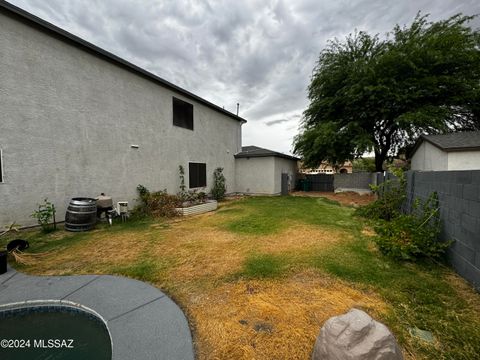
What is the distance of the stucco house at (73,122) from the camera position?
5.05 m

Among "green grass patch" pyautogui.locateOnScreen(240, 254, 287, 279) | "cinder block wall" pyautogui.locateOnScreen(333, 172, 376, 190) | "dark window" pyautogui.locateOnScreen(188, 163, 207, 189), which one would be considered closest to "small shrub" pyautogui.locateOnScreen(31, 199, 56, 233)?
"green grass patch" pyautogui.locateOnScreen(240, 254, 287, 279)

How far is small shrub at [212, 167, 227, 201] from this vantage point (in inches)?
471

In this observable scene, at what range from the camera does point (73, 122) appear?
6125 millimetres

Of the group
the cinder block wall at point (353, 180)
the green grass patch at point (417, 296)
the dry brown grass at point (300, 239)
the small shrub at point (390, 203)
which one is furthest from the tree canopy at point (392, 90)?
the green grass patch at point (417, 296)

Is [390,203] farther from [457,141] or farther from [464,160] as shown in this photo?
[457,141]

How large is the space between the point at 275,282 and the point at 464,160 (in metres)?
10.9

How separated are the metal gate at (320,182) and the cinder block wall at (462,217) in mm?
14001

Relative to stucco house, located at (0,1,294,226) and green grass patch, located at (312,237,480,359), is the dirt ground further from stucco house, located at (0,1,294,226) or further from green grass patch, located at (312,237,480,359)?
stucco house, located at (0,1,294,226)

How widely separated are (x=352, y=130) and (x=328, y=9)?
838cm

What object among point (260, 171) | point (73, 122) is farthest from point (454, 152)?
point (73, 122)

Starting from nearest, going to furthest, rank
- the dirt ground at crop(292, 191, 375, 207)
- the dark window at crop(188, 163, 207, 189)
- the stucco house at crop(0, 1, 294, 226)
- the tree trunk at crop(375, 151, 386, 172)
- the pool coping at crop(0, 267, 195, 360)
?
the pool coping at crop(0, 267, 195, 360), the stucco house at crop(0, 1, 294, 226), the dirt ground at crop(292, 191, 375, 207), the dark window at crop(188, 163, 207, 189), the tree trunk at crop(375, 151, 386, 172)

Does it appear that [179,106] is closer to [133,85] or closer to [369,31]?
[133,85]

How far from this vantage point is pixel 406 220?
3.96 m

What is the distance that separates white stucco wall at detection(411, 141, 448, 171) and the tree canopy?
165cm
